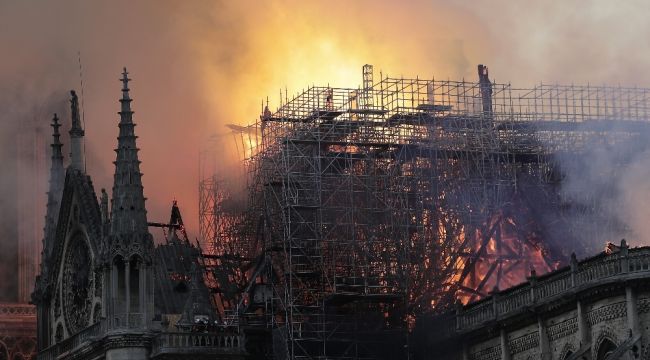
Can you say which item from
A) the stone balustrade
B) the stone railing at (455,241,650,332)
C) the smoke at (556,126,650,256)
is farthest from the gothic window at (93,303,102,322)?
the smoke at (556,126,650,256)

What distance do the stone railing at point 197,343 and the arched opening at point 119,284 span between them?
238cm

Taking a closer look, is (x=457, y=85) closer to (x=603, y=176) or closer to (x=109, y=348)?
(x=603, y=176)

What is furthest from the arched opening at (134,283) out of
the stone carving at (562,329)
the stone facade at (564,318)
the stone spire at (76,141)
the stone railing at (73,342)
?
the stone carving at (562,329)

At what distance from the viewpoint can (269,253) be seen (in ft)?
354

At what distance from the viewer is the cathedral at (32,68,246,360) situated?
10119cm

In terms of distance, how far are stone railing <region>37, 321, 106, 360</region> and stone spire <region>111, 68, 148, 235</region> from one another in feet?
15.2

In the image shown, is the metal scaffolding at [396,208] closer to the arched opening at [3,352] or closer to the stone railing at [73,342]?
the stone railing at [73,342]

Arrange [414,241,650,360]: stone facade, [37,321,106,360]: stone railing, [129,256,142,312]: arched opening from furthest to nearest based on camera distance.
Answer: [37,321,106,360]: stone railing → [129,256,142,312]: arched opening → [414,241,650,360]: stone facade

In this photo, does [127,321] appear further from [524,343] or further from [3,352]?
[3,352]

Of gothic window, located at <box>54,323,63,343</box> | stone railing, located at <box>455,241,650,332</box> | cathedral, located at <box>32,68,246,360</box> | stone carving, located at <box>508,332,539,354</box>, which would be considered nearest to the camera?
stone railing, located at <box>455,241,650,332</box>

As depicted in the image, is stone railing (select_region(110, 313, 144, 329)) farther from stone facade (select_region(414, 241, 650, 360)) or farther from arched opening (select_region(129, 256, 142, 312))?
stone facade (select_region(414, 241, 650, 360))

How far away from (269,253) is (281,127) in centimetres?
688

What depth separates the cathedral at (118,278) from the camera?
101 m

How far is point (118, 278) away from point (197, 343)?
5.04 metres
